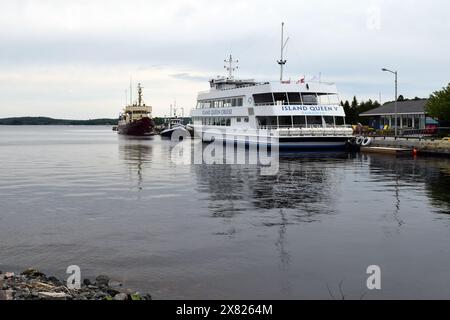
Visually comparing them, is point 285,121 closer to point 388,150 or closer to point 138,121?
point 388,150

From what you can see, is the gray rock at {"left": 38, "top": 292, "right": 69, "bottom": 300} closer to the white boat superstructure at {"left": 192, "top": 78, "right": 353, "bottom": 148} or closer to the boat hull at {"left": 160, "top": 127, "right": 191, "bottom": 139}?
the white boat superstructure at {"left": 192, "top": 78, "right": 353, "bottom": 148}

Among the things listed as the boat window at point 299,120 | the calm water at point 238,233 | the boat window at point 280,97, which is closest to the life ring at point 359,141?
the boat window at point 299,120

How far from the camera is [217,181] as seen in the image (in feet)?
87.2

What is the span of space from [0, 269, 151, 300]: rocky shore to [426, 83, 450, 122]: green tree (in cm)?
4939

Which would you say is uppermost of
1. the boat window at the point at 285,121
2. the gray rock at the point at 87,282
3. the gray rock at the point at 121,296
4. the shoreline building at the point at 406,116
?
the shoreline building at the point at 406,116

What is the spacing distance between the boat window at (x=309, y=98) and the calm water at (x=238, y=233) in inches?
829

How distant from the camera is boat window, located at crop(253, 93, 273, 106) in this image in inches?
1915

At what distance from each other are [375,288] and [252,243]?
4.12 meters

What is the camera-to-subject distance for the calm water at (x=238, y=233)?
10.5m

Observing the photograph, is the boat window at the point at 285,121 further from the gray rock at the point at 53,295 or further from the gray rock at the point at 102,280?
the gray rock at the point at 53,295

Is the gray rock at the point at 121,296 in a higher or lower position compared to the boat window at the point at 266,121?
lower

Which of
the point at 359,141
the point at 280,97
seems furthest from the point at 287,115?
the point at 359,141
